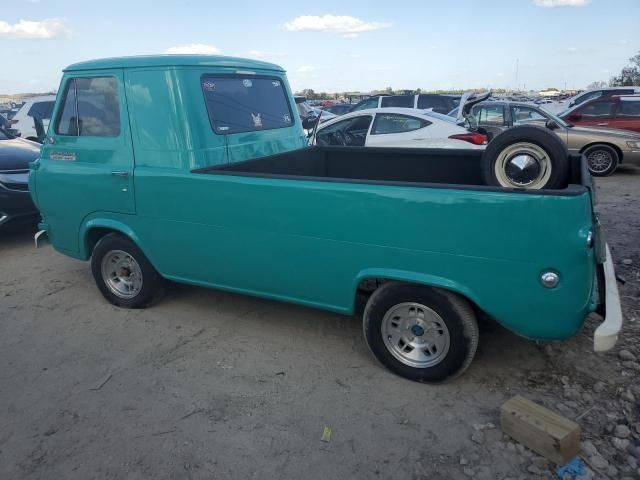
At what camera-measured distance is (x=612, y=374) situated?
3.26 meters

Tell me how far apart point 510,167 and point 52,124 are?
382 cm

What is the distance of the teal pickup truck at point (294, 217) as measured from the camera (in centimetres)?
276

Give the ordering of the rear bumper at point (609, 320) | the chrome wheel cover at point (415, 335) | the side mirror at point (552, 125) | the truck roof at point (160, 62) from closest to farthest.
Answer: the rear bumper at point (609, 320) < the chrome wheel cover at point (415, 335) < the truck roof at point (160, 62) < the side mirror at point (552, 125)

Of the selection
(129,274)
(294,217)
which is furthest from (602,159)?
(129,274)

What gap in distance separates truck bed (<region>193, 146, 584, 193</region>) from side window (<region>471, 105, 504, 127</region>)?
728 centimetres

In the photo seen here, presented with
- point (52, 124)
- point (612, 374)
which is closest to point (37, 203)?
point (52, 124)

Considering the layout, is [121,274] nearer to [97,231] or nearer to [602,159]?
[97,231]

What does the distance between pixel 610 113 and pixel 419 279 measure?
10363 millimetres

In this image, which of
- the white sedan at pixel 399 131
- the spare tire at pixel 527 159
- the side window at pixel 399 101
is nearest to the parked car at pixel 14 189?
the white sedan at pixel 399 131

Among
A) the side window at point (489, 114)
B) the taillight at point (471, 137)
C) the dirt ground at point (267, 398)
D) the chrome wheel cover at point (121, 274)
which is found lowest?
the dirt ground at point (267, 398)

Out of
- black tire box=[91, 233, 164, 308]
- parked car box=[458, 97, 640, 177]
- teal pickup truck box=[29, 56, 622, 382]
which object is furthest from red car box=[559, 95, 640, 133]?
black tire box=[91, 233, 164, 308]

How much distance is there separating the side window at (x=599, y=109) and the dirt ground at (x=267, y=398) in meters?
7.98

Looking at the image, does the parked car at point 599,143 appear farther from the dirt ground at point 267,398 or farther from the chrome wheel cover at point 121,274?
the chrome wheel cover at point 121,274

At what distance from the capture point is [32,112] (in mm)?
10789
